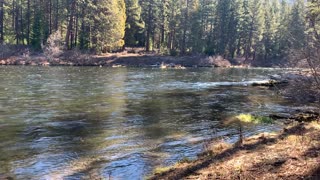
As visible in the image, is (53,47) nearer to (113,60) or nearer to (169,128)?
(113,60)

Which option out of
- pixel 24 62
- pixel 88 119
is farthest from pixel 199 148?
pixel 24 62

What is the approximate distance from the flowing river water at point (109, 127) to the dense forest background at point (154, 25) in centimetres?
4030

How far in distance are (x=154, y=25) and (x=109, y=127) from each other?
2587 inches

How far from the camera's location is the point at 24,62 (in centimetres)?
5981

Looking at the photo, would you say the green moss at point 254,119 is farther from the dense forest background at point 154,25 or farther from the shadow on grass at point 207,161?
the dense forest background at point 154,25

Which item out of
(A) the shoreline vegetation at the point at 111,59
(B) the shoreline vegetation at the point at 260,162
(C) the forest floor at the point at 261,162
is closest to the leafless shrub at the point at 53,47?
(A) the shoreline vegetation at the point at 111,59

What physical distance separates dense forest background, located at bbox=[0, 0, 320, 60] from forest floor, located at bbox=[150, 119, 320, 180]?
2293 inches

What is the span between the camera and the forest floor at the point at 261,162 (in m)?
7.05

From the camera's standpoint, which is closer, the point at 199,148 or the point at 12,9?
the point at 199,148

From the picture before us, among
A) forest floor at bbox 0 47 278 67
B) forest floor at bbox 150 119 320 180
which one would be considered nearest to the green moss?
forest floor at bbox 150 119 320 180

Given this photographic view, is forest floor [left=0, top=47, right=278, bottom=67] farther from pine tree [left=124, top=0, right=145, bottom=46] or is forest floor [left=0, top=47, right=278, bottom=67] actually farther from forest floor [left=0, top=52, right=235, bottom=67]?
pine tree [left=124, top=0, right=145, bottom=46]

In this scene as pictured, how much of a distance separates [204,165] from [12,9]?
7603 cm

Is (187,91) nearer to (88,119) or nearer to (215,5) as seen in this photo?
(88,119)

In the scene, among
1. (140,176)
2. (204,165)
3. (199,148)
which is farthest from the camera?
(199,148)
